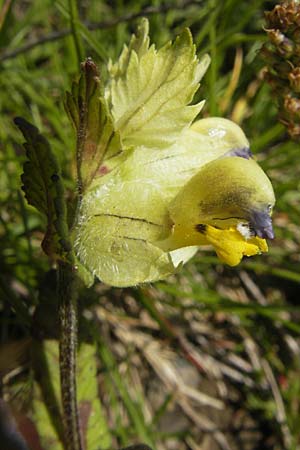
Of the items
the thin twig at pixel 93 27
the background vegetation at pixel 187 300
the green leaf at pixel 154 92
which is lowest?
the background vegetation at pixel 187 300

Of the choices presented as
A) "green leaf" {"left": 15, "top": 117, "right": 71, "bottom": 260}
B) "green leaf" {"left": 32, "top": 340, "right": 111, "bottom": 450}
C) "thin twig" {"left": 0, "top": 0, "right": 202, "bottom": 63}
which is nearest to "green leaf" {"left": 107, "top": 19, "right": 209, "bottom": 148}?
"green leaf" {"left": 15, "top": 117, "right": 71, "bottom": 260}

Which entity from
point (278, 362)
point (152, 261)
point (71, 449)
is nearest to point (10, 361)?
point (71, 449)

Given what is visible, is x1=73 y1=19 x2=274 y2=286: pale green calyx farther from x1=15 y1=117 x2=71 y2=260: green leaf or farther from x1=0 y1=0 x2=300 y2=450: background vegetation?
x1=0 y1=0 x2=300 y2=450: background vegetation

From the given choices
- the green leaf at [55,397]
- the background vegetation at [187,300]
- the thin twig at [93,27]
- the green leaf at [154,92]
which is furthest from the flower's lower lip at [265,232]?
the thin twig at [93,27]

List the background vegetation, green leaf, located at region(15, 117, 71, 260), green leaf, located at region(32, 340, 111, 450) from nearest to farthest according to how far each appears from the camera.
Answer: green leaf, located at region(15, 117, 71, 260) → green leaf, located at region(32, 340, 111, 450) → the background vegetation

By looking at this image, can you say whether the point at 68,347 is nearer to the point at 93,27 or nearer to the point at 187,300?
the point at 187,300

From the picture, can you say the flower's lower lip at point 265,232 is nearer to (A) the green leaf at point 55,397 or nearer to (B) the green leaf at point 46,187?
(B) the green leaf at point 46,187
